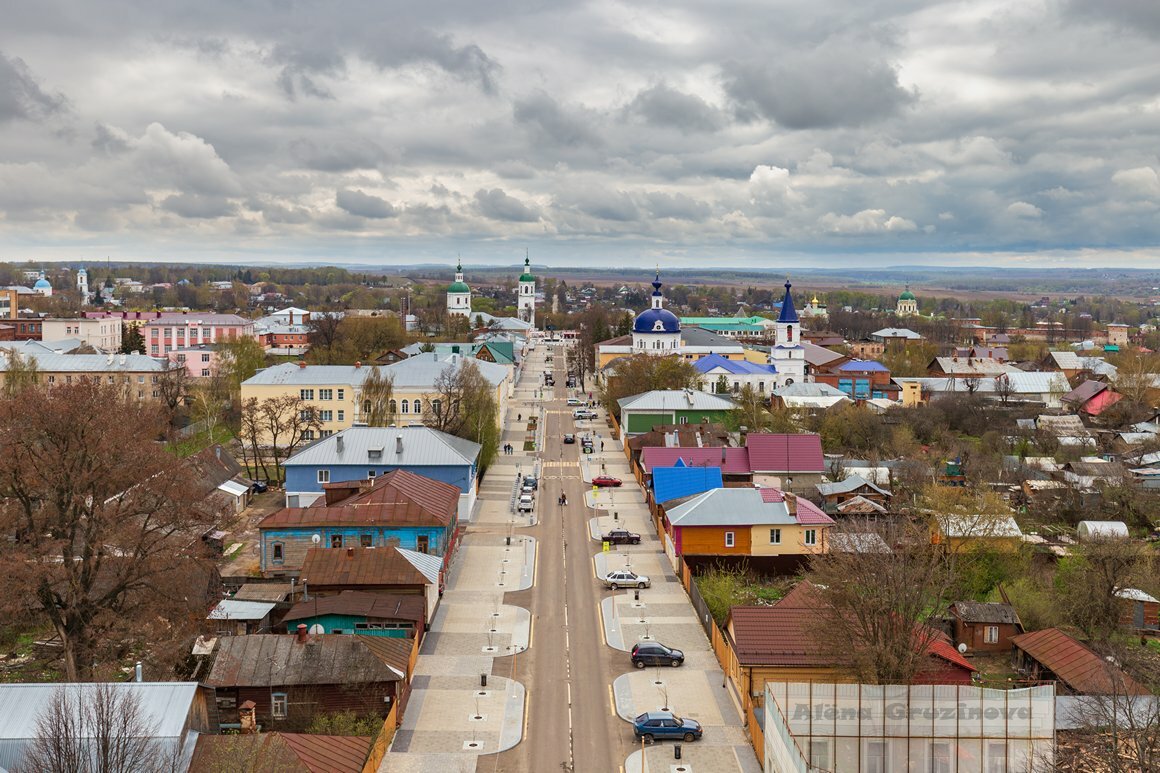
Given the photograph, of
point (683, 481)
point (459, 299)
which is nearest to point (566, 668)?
point (683, 481)

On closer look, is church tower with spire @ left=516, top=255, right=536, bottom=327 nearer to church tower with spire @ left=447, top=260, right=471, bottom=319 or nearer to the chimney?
church tower with spire @ left=447, top=260, right=471, bottom=319

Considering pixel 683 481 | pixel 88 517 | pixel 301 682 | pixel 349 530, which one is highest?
pixel 88 517

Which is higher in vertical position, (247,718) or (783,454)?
(783,454)

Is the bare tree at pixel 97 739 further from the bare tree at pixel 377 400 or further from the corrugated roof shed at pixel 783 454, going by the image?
the bare tree at pixel 377 400

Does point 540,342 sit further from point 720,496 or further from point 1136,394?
point 720,496

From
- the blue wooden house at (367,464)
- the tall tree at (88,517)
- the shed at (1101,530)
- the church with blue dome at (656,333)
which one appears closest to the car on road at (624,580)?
the blue wooden house at (367,464)

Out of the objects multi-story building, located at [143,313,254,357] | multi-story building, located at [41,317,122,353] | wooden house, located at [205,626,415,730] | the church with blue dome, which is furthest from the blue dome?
wooden house, located at [205,626,415,730]

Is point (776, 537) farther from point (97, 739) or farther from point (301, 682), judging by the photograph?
point (97, 739)
